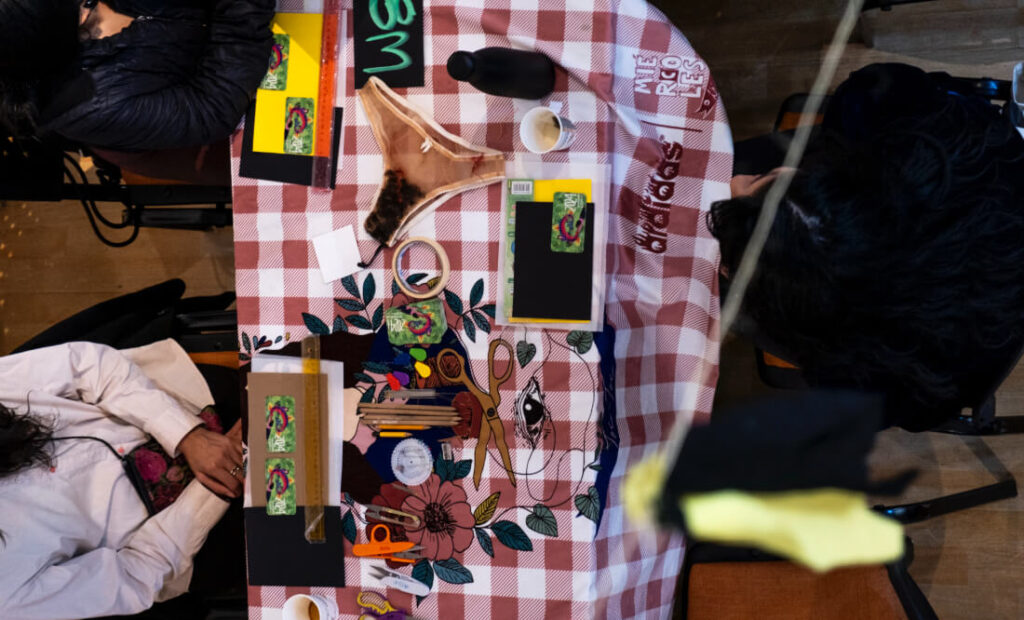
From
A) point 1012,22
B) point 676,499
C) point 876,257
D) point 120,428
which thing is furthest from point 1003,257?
point 120,428

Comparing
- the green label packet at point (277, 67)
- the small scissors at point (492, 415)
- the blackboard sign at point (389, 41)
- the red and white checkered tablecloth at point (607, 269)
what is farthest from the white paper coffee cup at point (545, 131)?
the green label packet at point (277, 67)

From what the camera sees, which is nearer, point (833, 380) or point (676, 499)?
point (676, 499)

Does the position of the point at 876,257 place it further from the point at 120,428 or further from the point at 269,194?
the point at 120,428

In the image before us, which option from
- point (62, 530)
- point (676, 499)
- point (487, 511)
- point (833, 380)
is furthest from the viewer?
point (62, 530)

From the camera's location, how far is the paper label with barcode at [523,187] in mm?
1320

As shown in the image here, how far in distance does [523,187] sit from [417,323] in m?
0.34

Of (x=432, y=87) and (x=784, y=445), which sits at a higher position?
(x=432, y=87)

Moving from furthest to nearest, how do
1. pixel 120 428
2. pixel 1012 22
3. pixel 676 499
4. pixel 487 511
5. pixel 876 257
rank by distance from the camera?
pixel 1012 22 < pixel 120 428 < pixel 487 511 < pixel 876 257 < pixel 676 499

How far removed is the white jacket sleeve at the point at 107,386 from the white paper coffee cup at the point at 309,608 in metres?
0.51

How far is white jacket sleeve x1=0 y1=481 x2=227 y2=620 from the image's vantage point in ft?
4.62

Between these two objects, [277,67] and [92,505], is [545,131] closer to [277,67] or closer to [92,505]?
[277,67]

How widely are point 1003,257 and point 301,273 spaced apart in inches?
49.5

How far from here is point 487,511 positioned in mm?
1335

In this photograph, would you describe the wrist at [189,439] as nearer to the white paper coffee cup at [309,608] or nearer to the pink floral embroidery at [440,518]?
the white paper coffee cup at [309,608]
